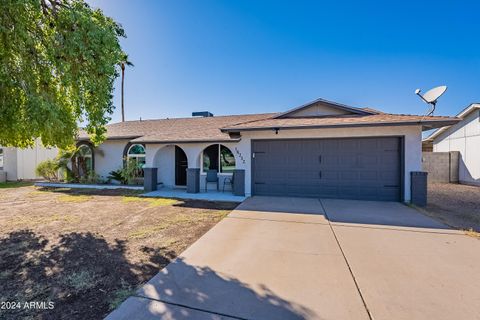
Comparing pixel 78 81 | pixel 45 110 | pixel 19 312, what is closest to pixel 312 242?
pixel 19 312

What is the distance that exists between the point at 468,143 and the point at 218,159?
16.1m

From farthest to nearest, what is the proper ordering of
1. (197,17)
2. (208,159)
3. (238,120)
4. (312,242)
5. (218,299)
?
(238,120) < (208,159) < (197,17) < (312,242) < (218,299)

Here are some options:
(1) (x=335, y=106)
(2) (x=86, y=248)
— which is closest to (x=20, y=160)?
(2) (x=86, y=248)

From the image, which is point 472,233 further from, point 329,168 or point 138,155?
point 138,155

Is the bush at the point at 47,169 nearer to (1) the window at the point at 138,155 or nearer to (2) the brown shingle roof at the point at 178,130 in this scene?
(2) the brown shingle roof at the point at 178,130

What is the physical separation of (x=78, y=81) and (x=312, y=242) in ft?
22.4

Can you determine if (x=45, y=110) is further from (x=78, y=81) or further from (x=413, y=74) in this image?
(x=413, y=74)

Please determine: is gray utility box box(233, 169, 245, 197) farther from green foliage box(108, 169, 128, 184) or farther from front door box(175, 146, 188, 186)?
green foliage box(108, 169, 128, 184)

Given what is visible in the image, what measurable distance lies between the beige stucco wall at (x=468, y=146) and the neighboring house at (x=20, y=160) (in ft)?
92.5

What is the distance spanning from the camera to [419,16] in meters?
8.68

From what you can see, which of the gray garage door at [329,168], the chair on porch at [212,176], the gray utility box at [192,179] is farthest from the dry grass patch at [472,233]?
the gray utility box at [192,179]

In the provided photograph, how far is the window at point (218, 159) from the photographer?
A: 11241mm

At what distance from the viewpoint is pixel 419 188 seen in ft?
25.4

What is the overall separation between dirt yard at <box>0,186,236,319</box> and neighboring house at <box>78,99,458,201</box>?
8.96 feet
